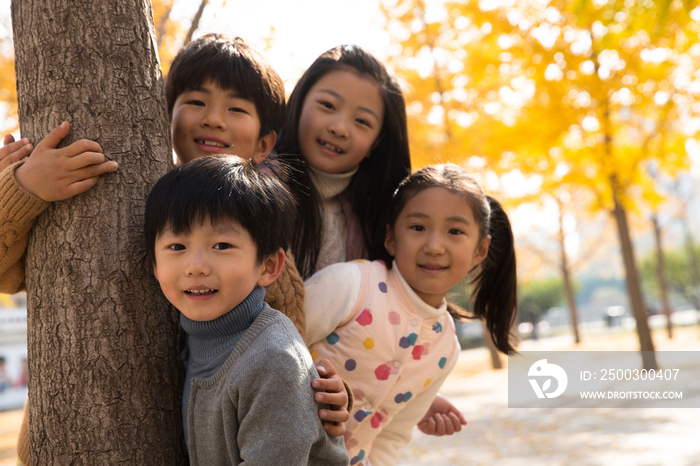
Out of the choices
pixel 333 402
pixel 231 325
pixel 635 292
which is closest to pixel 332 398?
pixel 333 402

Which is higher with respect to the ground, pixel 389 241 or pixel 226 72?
pixel 226 72

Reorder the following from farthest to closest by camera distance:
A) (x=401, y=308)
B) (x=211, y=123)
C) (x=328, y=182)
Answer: (x=328, y=182) < (x=401, y=308) < (x=211, y=123)

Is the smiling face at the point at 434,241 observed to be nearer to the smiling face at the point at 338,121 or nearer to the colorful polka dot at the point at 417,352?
the colorful polka dot at the point at 417,352

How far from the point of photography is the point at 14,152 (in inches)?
59.6

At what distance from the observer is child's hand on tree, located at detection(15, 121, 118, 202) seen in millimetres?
1422

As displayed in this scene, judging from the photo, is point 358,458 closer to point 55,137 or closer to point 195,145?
point 195,145

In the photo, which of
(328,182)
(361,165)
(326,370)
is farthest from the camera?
(361,165)

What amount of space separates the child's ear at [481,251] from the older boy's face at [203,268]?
125 centimetres

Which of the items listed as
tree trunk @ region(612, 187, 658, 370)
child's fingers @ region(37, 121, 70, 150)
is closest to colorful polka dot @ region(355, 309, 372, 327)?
child's fingers @ region(37, 121, 70, 150)

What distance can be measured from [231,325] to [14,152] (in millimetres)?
776

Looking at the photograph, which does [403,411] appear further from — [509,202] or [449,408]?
[509,202]

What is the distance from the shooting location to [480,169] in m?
8.88

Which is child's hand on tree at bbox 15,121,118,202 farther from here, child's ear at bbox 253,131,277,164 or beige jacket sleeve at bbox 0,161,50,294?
child's ear at bbox 253,131,277,164

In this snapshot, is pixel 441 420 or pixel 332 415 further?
pixel 441 420
